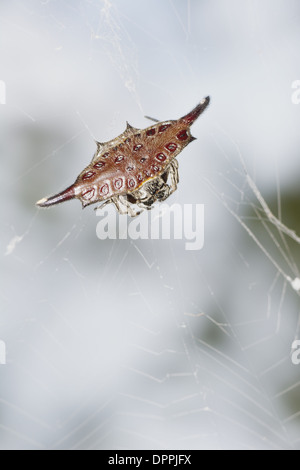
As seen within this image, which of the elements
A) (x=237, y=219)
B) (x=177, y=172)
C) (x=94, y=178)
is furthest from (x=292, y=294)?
(x=94, y=178)

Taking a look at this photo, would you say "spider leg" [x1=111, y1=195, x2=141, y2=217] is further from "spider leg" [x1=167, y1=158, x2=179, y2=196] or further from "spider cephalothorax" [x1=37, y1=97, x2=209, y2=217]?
"spider leg" [x1=167, y1=158, x2=179, y2=196]

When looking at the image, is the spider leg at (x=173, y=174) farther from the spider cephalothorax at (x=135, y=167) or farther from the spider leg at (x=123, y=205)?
the spider leg at (x=123, y=205)

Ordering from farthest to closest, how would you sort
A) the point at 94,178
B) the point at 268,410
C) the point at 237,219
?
the point at 237,219
the point at 268,410
the point at 94,178

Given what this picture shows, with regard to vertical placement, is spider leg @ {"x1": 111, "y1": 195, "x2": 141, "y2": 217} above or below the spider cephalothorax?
below

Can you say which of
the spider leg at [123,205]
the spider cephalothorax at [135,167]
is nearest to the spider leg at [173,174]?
the spider cephalothorax at [135,167]

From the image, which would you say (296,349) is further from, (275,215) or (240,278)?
(275,215)

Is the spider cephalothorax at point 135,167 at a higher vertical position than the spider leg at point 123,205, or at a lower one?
higher

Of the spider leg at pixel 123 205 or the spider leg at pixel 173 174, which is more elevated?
the spider leg at pixel 173 174

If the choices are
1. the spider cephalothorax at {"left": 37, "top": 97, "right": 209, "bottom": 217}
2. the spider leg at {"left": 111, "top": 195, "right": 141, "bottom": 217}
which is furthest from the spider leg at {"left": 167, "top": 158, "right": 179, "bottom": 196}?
the spider leg at {"left": 111, "top": 195, "right": 141, "bottom": 217}
